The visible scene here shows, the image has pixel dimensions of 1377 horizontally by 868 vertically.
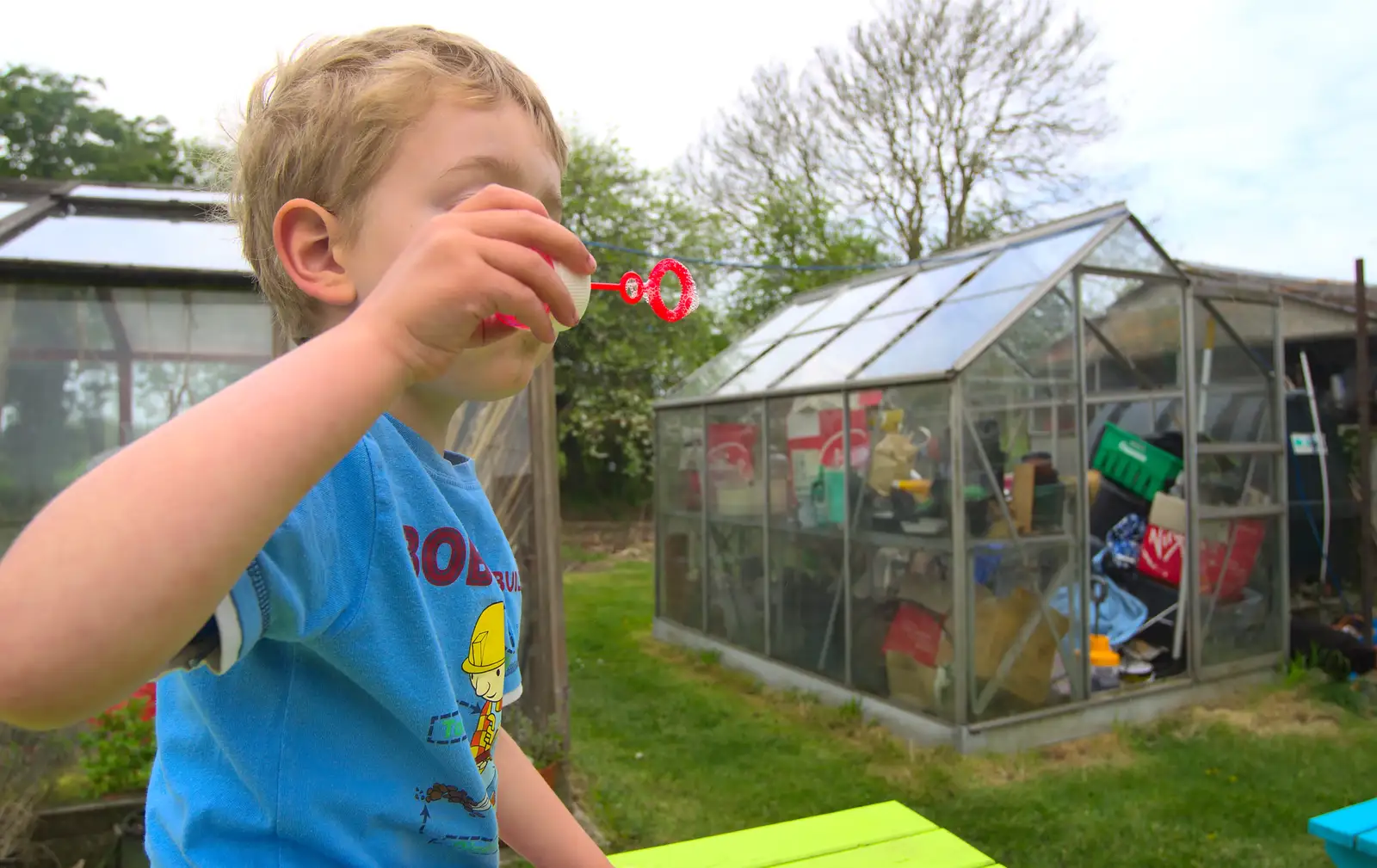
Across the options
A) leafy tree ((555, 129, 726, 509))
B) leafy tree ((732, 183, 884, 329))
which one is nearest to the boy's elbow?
leafy tree ((555, 129, 726, 509))

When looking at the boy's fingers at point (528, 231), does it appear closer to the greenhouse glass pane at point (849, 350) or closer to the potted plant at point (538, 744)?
the potted plant at point (538, 744)

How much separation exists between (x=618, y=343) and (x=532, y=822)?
12.9m

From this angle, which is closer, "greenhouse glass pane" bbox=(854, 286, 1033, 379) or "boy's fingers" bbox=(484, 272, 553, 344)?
"boy's fingers" bbox=(484, 272, 553, 344)

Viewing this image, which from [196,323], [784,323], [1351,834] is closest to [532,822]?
[1351,834]

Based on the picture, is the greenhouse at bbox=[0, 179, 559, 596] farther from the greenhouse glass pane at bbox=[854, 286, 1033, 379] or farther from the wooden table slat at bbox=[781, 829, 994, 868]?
the greenhouse glass pane at bbox=[854, 286, 1033, 379]

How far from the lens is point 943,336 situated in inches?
223

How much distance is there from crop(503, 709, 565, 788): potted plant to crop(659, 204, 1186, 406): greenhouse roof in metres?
2.88

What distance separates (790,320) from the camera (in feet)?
27.5

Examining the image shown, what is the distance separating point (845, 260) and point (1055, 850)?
12.0 m

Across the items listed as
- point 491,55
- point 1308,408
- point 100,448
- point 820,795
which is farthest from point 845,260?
point 491,55

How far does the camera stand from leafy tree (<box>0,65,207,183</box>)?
60.7 ft

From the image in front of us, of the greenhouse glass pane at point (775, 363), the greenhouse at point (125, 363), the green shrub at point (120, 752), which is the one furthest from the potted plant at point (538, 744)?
the greenhouse glass pane at point (775, 363)

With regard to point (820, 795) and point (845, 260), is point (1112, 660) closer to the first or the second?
point (820, 795)

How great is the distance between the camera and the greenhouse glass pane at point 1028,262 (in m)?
5.72
